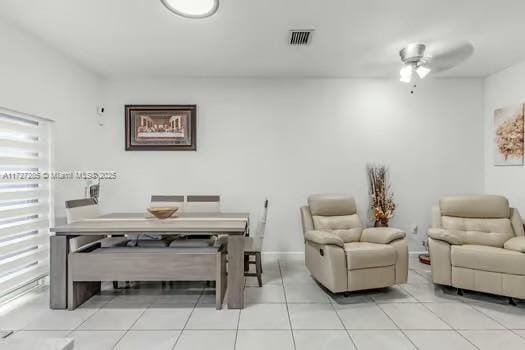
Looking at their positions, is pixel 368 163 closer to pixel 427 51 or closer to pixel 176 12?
pixel 427 51

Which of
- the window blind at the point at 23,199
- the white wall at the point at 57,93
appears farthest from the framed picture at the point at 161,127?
the window blind at the point at 23,199

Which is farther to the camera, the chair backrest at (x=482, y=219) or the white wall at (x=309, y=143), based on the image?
the white wall at (x=309, y=143)

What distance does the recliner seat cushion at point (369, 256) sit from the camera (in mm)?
3002

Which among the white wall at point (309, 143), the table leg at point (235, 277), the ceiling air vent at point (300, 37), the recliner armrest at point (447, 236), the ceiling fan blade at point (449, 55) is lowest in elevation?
the table leg at point (235, 277)

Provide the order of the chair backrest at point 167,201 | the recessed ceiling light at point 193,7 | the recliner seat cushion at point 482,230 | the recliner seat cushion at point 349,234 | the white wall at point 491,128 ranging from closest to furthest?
the recessed ceiling light at point 193,7 → the recliner seat cushion at point 482,230 → the recliner seat cushion at point 349,234 → the white wall at point 491,128 → the chair backrest at point 167,201

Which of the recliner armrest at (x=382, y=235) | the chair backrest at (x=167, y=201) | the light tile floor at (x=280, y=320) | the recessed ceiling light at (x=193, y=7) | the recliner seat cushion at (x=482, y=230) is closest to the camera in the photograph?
the light tile floor at (x=280, y=320)

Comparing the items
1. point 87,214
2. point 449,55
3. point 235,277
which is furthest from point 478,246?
point 87,214

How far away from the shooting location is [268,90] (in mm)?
4504

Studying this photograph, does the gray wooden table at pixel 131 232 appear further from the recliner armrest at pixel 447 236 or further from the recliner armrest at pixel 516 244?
the recliner armrest at pixel 516 244

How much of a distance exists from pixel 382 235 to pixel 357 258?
1.75ft

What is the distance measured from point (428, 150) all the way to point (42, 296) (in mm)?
5188

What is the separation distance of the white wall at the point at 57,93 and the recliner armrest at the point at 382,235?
3665mm

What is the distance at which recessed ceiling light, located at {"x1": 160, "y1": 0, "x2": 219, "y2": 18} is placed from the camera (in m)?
2.55

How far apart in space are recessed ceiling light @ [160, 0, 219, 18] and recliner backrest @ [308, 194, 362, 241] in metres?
2.33
